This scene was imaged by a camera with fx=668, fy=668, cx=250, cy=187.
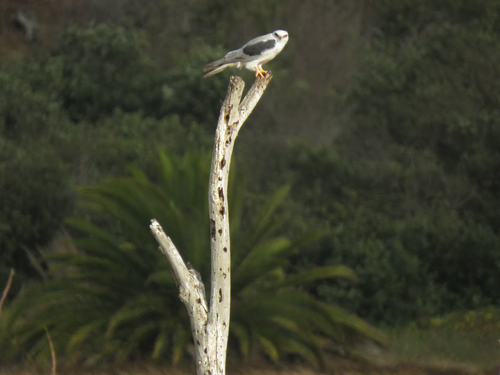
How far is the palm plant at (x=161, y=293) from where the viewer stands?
8.69 m

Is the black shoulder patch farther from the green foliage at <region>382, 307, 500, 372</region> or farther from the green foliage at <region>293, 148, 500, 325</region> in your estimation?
the green foliage at <region>293, 148, 500, 325</region>

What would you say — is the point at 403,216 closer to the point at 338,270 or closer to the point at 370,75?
the point at 370,75

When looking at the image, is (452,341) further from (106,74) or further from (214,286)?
(106,74)

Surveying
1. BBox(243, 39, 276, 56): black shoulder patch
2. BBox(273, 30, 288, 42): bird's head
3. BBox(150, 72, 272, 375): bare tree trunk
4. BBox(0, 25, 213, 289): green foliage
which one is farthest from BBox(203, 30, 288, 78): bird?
BBox(0, 25, 213, 289): green foliage

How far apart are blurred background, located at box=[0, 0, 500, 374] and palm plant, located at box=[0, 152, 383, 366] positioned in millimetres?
30

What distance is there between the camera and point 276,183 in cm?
1698

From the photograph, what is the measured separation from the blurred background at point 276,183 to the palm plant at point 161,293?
3 centimetres

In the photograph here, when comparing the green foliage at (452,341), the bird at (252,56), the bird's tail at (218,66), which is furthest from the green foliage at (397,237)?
the bird's tail at (218,66)

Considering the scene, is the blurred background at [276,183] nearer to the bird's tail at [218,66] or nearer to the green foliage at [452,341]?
the green foliage at [452,341]

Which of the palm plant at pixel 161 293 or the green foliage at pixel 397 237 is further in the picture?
the green foliage at pixel 397 237

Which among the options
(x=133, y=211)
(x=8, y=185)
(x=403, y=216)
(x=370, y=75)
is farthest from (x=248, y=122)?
(x=133, y=211)

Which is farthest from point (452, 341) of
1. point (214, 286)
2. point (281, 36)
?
point (214, 286)

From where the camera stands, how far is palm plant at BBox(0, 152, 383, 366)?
8.69 m

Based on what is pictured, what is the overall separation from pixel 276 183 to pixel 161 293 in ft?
27.0
